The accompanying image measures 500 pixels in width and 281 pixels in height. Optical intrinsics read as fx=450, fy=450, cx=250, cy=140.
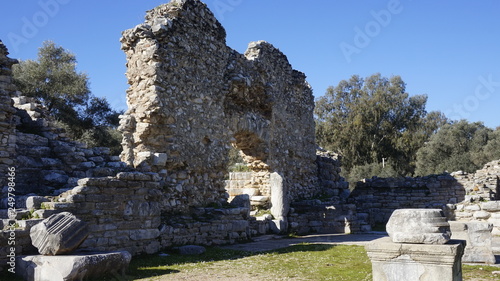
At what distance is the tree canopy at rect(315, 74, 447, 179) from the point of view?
133ft

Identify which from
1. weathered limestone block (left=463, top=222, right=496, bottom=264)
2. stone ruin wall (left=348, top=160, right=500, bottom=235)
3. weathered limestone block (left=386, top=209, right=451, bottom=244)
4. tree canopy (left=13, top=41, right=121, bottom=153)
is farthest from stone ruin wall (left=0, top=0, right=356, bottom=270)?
tree canopy (left=13, top=41, right=121, bottom=153)

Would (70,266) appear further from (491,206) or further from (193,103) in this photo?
(491,206)

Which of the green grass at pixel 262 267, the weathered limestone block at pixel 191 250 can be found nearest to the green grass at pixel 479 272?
the green grass at pixel 262 267

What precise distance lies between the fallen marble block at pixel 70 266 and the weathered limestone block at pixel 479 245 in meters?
6.39

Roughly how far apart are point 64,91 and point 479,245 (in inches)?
815

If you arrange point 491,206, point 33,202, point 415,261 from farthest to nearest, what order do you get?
1. point 491,206
2. point 33,202
3. point 415,261

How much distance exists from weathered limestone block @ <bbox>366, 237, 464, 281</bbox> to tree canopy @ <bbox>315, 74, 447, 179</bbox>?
A: 36.0 m

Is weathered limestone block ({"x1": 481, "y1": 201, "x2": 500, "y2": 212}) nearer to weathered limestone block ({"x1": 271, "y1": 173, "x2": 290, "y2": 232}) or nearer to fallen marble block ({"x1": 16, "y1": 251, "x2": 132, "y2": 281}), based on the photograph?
weathered limestone block ({"x1": 271, "y1": 173, "x2": 290, "y2": 232})

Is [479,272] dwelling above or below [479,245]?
below

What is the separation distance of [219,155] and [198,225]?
262cm

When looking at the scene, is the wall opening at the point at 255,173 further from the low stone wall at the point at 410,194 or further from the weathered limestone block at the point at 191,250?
the low stone wall at the point at 410,194

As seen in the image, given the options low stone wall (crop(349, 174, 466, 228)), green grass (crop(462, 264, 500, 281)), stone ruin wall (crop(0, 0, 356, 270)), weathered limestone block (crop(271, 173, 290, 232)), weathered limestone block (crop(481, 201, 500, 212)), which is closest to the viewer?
green grass (crop(462, 264, 500, 281))

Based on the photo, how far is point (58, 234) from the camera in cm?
638

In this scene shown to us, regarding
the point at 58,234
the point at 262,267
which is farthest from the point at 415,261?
the point at 58,234
